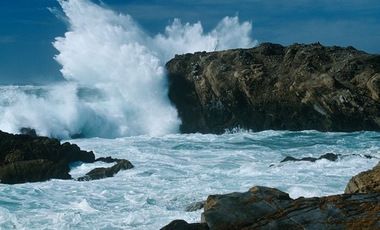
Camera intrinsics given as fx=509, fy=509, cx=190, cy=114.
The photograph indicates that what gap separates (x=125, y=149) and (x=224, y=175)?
8.70m

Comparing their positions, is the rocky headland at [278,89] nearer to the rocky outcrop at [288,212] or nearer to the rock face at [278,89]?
the rock face at [278,89]

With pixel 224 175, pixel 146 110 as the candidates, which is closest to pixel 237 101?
pixel 146 110

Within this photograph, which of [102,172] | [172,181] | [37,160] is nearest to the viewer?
[172,181]

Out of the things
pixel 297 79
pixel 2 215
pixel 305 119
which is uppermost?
pixel 297 79

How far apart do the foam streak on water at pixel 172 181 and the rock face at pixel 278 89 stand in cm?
178

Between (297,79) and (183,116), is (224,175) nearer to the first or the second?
(297,79)

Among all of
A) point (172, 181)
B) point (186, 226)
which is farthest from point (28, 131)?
point (186, 226)

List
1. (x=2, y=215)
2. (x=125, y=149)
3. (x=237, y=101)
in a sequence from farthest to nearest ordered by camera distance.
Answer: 1. (x=237, y=101)
2. (x=125, y=149)
3. (x=2, y=215)

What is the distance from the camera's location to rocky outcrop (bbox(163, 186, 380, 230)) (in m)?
7.16

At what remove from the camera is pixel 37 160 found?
17.0m

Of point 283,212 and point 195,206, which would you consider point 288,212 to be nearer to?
point 283,212

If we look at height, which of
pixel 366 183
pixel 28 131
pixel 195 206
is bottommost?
pixel 195 206

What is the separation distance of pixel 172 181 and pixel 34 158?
540cm

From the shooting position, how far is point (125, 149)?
24.3m
